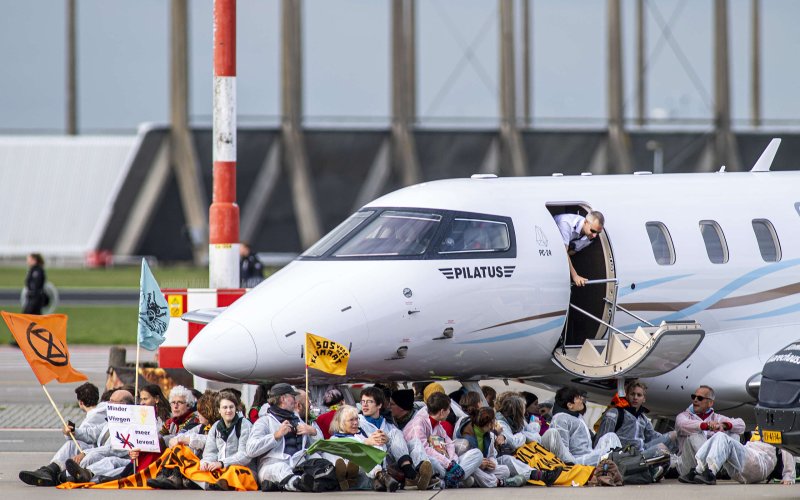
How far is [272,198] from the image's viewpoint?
6888 centimetres

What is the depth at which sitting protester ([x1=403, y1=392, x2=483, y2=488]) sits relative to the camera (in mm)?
13141

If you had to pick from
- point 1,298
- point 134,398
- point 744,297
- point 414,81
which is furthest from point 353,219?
point 414,81

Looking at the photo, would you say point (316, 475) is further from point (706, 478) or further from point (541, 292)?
point (706, 478)

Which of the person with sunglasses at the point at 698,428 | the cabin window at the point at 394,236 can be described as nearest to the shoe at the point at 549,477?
the person with sunglasses at the point at 698,428

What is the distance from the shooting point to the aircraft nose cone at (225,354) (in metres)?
13.0

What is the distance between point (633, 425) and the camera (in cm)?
1395

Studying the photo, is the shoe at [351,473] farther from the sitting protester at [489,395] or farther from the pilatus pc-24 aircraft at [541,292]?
the sitting protester at [489,395]

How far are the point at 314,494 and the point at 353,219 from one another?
306cm

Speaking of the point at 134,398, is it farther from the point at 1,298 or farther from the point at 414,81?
the point at 414,81

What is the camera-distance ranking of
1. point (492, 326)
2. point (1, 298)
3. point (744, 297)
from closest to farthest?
point (492, 326), point (744, 297), point (1, 298)

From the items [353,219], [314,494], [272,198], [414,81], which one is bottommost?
[314,494]

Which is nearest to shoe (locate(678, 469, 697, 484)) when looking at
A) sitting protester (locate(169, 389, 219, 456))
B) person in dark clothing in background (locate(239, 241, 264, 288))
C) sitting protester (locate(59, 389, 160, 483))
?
sitting protester (locate(169, 389, 219, 456))

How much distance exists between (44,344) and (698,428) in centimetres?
635

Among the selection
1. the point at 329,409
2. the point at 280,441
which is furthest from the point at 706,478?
the point at 280,441
